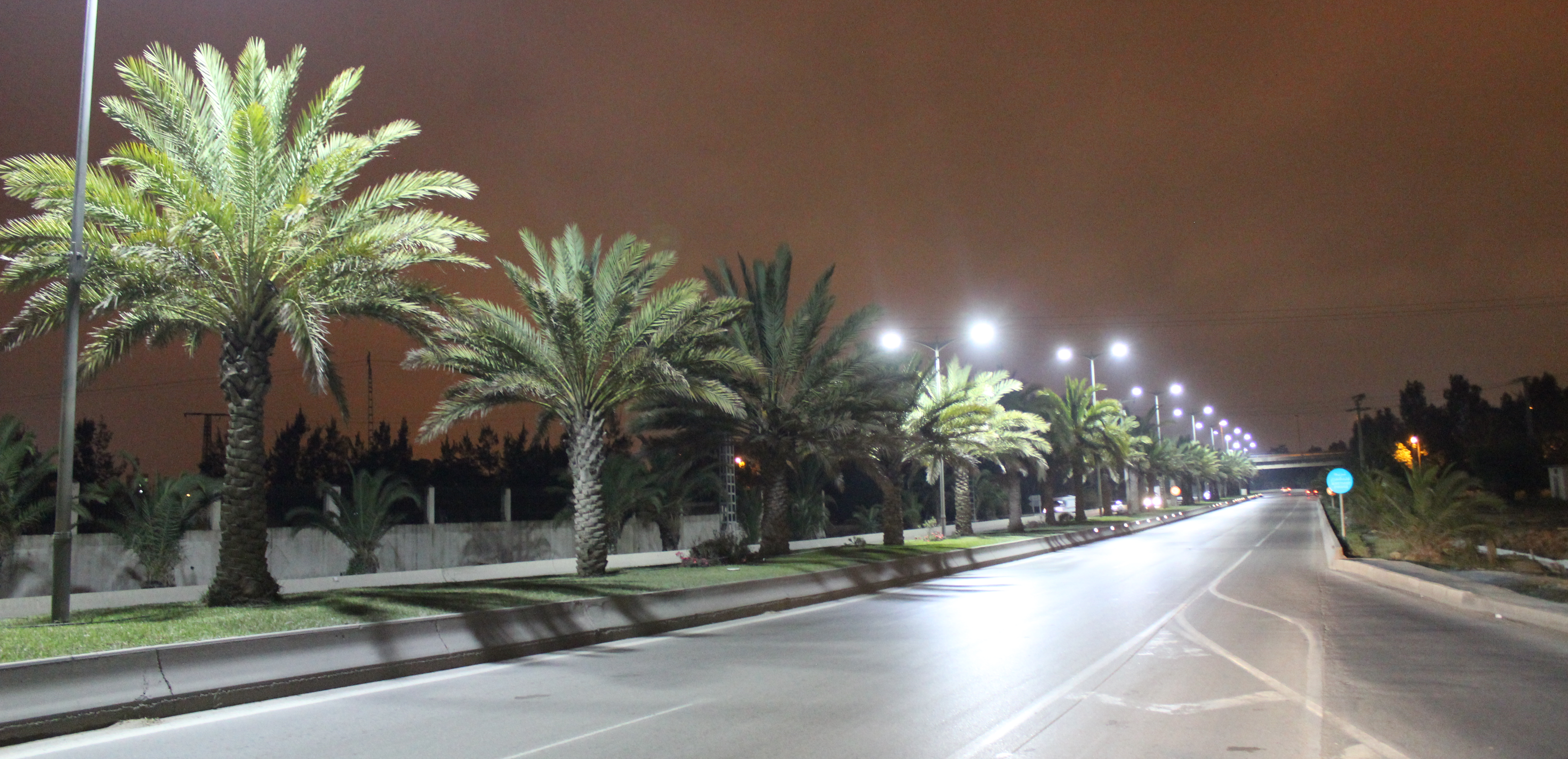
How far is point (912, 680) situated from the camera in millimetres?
10406

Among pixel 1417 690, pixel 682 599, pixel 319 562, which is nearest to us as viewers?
pixel 1417 690

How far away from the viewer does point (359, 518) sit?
26812 millimetres

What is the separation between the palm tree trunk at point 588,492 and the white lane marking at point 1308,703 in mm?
10902

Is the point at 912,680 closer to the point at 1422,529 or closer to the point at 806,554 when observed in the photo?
the point at 806,554

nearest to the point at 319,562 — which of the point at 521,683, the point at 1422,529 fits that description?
the point at 521,683

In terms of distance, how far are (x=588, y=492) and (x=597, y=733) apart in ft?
39.8

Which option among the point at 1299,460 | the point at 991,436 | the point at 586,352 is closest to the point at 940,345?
the point at 991,436

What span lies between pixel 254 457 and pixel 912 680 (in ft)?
30.6

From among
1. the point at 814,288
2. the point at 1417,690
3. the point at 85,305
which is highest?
the point at 814,288

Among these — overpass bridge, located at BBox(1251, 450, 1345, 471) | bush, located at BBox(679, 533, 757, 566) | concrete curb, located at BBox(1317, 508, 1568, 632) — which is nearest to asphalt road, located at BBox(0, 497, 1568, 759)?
concrete curb, located at BBox(1317, 508, 1568, 632)

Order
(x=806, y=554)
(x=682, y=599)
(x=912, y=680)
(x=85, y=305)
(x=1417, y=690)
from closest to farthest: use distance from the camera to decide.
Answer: (x=1417, y=690)
(x=912, y=680)
(x=85, y=305)
(x=682, y=599)
(x=806, y=554)

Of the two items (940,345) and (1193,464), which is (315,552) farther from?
(1193,464)

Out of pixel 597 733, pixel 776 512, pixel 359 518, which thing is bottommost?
pixel 597 733

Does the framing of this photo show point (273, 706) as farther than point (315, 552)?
No
